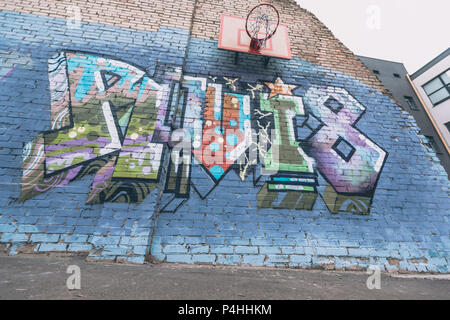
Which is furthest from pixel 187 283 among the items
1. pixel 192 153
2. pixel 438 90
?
pixel 438 90

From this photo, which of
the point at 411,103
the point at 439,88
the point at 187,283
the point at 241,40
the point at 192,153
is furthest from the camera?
the point at 411,103

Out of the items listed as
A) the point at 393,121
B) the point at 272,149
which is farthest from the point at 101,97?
→ the point at 393,121

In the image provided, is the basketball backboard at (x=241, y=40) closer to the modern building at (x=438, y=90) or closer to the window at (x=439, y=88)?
the modern building at (x=438, y=90)

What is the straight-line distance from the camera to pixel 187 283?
2.02 m

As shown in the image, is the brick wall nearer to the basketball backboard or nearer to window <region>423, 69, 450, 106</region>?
the basketball backboard

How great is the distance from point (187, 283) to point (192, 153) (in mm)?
1989

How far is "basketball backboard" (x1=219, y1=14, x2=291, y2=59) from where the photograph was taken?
12.8ft

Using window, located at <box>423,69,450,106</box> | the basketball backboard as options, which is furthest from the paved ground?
window, located at <box>423,69,450,106</box>

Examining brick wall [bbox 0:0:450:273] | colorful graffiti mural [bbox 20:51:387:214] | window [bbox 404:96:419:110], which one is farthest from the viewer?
window [bbox 404:96:419:110]

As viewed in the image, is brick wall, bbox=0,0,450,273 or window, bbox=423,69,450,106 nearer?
brick wall, bbox=0,0,450,273

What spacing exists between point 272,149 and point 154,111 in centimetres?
236

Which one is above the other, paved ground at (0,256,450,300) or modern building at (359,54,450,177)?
modern building at (359,54,450,177)

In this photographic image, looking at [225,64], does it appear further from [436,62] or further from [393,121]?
[436,62]

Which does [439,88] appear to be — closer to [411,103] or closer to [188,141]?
[411,103]
